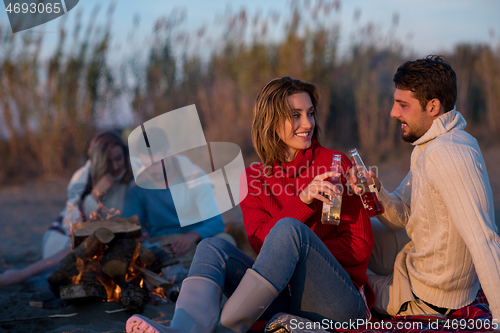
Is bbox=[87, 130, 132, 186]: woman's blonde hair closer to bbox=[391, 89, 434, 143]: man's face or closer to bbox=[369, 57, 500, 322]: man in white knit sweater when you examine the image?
bbox=[369, 57, 500, 322]: man in white knit sweater

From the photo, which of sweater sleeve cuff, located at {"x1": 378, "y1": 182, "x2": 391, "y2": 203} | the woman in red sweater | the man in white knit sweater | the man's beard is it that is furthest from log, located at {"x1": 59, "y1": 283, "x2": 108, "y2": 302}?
the man's beard

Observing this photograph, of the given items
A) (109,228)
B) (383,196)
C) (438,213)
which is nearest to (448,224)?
(438,213)

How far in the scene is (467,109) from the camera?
9.35 metres

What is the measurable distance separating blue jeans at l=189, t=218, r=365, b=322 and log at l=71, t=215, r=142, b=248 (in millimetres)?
1125

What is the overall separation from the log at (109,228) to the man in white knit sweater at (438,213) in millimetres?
1728

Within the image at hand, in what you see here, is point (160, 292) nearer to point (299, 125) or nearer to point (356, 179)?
point (299, 125)

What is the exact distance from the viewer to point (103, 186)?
377 centimetres

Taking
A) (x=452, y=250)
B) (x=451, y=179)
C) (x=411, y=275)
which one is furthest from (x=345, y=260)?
(x=451, y=179)

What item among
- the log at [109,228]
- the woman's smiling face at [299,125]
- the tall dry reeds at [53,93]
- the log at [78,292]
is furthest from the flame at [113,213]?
the tall dry reeds at [53,93]

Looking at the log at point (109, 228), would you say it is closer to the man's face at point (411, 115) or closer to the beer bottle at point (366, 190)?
the beer bottle at point (366, 190)

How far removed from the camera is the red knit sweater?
7.70ft

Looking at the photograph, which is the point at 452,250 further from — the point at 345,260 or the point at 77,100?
the point at 77,100

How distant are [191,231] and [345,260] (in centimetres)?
165

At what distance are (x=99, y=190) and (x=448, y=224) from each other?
2.80 m
